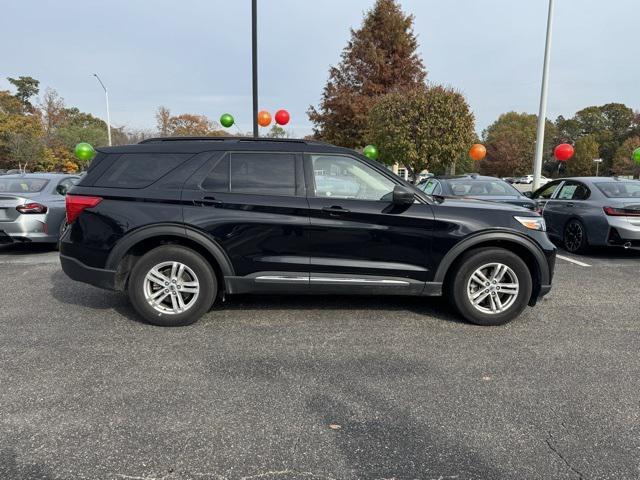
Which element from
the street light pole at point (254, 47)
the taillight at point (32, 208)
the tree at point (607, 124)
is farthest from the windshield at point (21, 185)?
the tree at point (607, 124)

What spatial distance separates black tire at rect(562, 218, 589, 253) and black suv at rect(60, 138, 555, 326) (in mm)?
4266

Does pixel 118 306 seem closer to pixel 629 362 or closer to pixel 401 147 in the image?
pixel 629 362

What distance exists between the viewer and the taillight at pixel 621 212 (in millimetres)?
7078

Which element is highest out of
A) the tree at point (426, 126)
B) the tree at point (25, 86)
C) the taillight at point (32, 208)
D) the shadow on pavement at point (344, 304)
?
the tree at point (25, 86)

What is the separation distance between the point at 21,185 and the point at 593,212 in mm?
10246

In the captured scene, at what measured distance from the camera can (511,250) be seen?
4.33m

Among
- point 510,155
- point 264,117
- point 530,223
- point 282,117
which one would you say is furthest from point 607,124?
point 530,223

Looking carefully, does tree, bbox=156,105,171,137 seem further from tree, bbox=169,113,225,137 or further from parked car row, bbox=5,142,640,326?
parked car row, bbox=5,142,640,326

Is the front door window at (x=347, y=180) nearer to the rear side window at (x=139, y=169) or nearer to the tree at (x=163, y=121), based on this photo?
the rear side window at (x=139, y=169)

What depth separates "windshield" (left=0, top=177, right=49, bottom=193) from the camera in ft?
25.3

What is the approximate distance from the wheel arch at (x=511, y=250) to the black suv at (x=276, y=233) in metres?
0.01

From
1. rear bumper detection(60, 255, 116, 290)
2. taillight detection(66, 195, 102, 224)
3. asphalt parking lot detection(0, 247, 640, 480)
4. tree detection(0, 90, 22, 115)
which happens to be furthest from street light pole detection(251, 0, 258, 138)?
tree detection(0, 90, 22, 115)

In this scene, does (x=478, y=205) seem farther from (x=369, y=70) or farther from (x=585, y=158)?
(x=585, y=158)

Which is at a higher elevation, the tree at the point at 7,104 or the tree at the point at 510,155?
the tree at the point at 7,104
